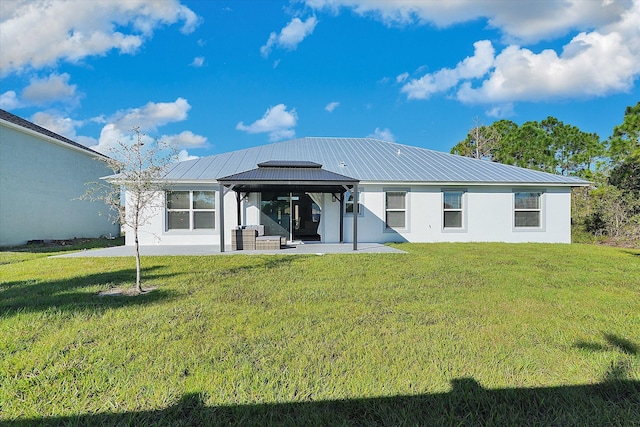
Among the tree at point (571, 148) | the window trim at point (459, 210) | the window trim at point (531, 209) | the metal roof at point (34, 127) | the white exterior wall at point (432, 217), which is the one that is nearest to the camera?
the white exterior wall at point (432, 217)

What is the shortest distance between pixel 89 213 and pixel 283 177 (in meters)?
15.7

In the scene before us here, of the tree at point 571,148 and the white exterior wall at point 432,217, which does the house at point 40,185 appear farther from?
the tree at point 571,148

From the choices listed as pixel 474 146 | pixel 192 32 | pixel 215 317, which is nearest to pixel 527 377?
pixel 215 317

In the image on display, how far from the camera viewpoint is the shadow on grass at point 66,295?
470 centimetres

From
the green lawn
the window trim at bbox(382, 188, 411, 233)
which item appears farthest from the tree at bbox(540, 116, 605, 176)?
the green lawn

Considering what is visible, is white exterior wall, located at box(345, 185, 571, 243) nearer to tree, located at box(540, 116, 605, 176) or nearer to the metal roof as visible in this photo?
tree, located at box(540, 116, 605, 176)

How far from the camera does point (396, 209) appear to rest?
1380 centimetres

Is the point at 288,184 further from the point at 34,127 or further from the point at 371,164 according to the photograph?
the point at 34,127

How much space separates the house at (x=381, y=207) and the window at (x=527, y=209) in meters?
0.04

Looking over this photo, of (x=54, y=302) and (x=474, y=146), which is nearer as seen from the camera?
(x=54, y=302)

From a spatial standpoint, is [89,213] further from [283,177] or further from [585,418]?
[585,418]

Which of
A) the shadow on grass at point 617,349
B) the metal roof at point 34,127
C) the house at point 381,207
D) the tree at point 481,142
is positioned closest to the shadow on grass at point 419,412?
the shadow on grass at point 617,349

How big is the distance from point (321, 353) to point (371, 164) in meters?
12.8

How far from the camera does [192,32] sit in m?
14.3
